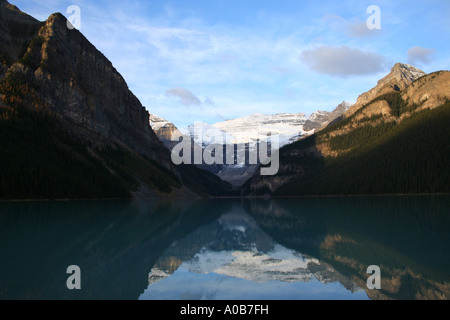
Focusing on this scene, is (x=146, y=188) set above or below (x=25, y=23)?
below

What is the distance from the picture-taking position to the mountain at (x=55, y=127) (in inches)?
4195

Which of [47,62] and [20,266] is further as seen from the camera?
[47,62]

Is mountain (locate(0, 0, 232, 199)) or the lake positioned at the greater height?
mountain (locate(0, 0, 232, 199))

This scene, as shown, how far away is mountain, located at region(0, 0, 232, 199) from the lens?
10656 centimetres

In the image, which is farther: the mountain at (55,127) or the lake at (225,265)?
the mountain at (55,127)

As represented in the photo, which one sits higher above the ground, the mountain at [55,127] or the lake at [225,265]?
the mountain at [55,127]

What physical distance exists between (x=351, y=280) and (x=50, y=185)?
104000 millimetres

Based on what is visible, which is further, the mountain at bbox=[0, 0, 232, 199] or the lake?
the mountain at bbox=[0, 0, 232, 199]

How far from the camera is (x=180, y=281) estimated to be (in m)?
17.5

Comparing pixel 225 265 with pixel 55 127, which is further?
pixel 55 127

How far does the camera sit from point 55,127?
143 m
